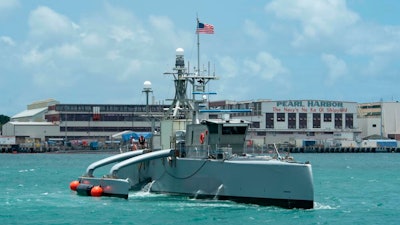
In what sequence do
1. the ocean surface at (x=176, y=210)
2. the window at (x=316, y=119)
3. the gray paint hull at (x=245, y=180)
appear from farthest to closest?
the window at (x=316, y=119), the gray paint hull at (x=245, y=180), the ocean surface at (x=176, y=210)

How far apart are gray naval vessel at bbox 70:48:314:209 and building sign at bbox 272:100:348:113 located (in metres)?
118

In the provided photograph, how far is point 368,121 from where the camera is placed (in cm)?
19600

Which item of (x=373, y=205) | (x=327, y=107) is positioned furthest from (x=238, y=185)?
(x=327, y=107)

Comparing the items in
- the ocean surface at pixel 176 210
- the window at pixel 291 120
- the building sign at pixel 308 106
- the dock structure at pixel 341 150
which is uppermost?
the building sign at pixel 308 106

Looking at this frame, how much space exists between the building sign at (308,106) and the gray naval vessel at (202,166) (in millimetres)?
117948

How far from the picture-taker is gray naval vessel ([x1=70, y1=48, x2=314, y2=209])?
147 ft

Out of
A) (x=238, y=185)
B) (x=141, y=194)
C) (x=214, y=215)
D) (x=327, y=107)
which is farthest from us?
(x=327, y=107)

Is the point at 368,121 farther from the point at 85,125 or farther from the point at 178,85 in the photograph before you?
the point at 178,85

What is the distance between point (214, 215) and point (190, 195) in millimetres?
6831

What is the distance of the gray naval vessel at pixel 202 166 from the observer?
1766 inches

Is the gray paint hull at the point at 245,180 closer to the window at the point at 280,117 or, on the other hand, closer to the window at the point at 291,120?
the window at the point at 280,117

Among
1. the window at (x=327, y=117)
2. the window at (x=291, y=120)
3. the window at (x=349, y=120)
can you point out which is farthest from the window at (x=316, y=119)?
the window at (x=349, y=120)

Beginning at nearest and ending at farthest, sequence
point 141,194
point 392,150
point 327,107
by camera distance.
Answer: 1. point 141,194
2. point 327,107
3. point 392,150

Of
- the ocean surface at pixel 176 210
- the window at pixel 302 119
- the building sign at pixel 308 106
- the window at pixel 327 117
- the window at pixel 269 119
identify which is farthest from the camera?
the window at pixel 327 117
